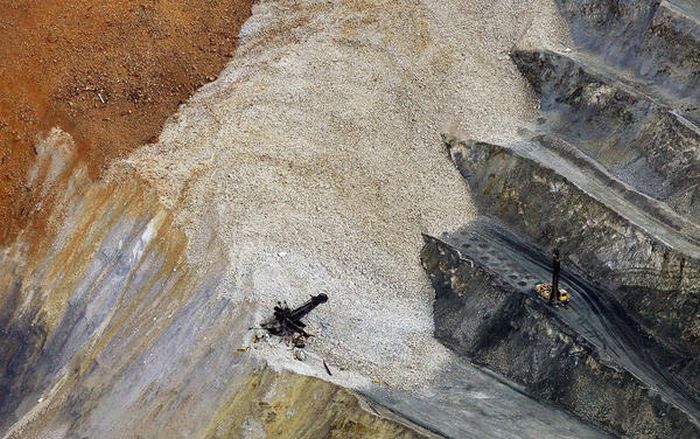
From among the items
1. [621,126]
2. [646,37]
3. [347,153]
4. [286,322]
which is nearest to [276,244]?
[286,322]

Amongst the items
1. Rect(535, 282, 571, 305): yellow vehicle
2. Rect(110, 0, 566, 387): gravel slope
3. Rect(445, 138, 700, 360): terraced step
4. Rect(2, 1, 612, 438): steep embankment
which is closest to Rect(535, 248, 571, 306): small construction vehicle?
Rect(535, 282, 571, 305): yellow vehicle

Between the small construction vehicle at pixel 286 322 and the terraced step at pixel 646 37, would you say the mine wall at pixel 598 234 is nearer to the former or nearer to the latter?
the terraced step at pixel 646 37

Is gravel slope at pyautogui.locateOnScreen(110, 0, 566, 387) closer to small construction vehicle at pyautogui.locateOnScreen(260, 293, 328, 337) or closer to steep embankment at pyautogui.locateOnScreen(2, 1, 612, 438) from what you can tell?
steep embankment at pyautogui.locateOnScreen(2, 1, 612, 438)

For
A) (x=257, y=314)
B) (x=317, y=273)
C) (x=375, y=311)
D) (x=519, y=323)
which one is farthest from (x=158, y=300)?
(x=519, y=323)

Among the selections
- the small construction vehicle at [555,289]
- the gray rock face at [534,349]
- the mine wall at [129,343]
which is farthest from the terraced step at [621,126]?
the mine wall at [129,343]

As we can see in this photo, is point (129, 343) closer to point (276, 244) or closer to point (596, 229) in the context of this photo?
point (276, 244)

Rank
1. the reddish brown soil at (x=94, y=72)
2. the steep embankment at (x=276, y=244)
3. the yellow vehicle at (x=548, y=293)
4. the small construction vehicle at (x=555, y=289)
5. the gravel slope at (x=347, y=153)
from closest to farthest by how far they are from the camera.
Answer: the steep embankment at (x=276, y=244) → the small construction vehicle at (x=555, y=289) → the yellow vehicle at (x=548, y=293) → the gravel slope at (x=347, y=153) → the reddish brown soil at (x=94, y=72)
